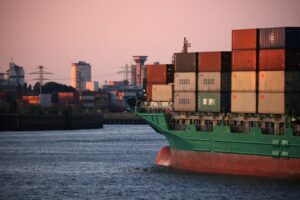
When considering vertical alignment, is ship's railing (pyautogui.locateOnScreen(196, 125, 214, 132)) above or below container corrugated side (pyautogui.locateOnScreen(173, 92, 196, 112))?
below

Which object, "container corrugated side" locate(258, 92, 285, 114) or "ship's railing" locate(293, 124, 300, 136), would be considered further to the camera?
"container corrugated side" locate(258, 92, 285, 114)

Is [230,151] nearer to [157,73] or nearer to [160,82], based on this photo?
[160,82]

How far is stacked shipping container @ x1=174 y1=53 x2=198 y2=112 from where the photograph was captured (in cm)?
7069

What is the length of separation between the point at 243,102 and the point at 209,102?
379 cm

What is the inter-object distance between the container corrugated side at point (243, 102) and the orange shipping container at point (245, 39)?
3.48 meters

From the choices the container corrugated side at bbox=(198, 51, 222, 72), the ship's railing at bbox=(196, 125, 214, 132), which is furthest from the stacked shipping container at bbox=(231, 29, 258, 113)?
the ship's railing at bbox=(196, 125, 214, 132)

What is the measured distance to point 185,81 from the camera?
71.3 metres

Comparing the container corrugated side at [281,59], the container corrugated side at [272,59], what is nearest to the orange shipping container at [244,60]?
the container corrugated side at [272,59]

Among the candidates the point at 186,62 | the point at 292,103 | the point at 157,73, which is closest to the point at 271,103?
the point at 292,103

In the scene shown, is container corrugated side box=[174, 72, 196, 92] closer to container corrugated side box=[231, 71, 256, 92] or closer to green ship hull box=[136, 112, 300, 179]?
green ship hull box=[136, 112, 300, 179]

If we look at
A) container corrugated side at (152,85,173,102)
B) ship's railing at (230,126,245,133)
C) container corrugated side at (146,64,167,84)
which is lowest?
ship's railing at (230,126,245,133)

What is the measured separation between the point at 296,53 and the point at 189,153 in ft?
42.2

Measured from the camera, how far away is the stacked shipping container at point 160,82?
252 ft

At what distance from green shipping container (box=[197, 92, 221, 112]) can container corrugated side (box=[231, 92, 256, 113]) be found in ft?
5.17
